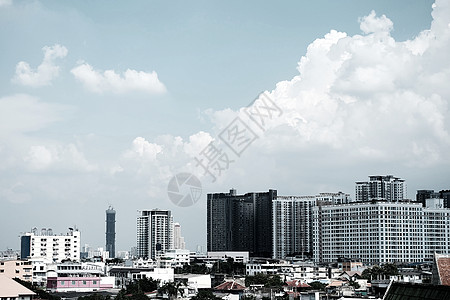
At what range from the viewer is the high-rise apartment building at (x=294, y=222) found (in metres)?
138

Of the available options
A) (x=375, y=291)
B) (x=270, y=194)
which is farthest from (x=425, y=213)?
(x=375, y=291)

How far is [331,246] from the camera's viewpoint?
123 m

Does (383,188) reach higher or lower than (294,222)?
higher

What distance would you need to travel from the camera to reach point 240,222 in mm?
158250

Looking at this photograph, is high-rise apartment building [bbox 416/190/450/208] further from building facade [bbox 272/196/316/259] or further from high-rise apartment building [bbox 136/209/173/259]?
high-rise apartment building [bbox 136/209/173/259]

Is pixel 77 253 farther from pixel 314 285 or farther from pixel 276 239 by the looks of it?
pixel 314 285

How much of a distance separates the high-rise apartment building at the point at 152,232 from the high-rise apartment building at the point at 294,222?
39.8 meters

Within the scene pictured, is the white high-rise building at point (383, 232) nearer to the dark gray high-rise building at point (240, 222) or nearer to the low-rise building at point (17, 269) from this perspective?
the dark gray high-rise building at point (240, 222)

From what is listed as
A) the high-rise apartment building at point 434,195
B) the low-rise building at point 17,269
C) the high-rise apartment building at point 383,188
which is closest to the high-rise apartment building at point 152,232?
the high-rise apartment building at point 383,188

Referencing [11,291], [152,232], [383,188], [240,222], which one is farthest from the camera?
[152,232]

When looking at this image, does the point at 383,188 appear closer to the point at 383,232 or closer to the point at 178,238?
the point at 383,232

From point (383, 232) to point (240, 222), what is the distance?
160 ft

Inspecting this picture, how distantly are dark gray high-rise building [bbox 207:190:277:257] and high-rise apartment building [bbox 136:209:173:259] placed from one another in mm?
13881

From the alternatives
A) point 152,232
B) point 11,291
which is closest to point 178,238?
point 152,232
